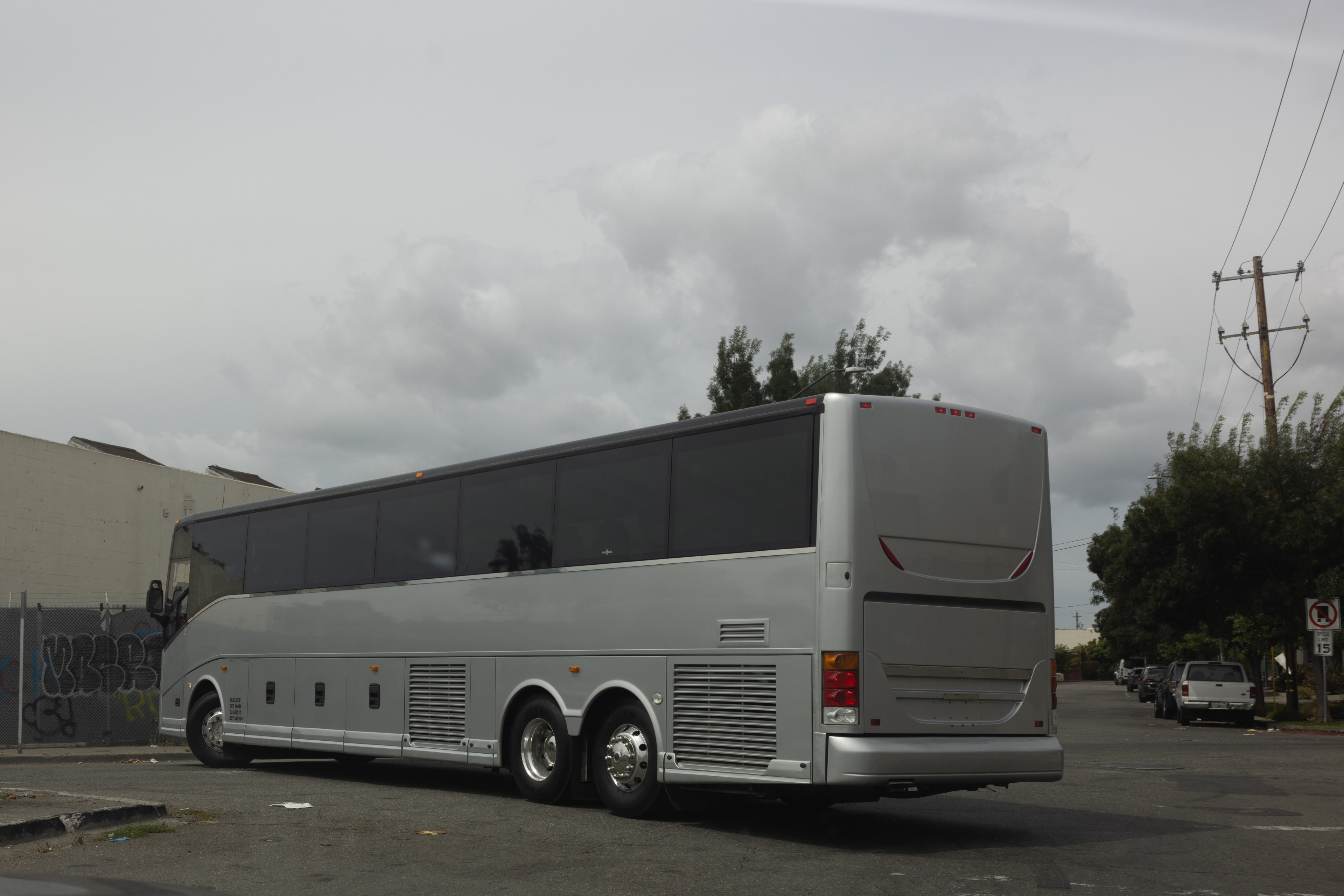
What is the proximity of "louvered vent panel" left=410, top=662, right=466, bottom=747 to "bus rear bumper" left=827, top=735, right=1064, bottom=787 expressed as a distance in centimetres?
526

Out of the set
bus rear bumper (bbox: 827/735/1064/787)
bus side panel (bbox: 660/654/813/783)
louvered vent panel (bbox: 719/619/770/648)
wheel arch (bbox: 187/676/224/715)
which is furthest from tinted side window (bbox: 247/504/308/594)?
bus rear bumper (bbox: 827/735/1064/787)

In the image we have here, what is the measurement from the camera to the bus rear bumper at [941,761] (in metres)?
9.28

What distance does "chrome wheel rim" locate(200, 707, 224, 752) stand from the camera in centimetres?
1745

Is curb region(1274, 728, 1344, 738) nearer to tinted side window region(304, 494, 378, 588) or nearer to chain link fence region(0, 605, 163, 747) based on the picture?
tinted side window region(304, 494, 378, 588)

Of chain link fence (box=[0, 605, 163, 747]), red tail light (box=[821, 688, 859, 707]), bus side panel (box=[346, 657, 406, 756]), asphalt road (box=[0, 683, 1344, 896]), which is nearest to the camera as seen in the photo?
asphalt road (box=[0, 683, 1344, 896])

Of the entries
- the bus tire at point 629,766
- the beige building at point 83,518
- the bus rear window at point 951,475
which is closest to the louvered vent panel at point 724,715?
the bus tire at point 629,766

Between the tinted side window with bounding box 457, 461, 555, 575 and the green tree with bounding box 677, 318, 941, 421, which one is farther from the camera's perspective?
the green tree with bounding box 677, 318, 941, 421

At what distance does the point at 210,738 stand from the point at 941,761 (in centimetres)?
1169

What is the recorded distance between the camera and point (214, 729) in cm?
1759

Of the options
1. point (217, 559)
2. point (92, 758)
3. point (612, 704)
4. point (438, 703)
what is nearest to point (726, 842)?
point (612, 704)

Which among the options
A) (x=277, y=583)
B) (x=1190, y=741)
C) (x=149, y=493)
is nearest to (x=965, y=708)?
(x=277, y=583)

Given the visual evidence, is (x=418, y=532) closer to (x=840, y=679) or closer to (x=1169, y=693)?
(x=840, y=679)

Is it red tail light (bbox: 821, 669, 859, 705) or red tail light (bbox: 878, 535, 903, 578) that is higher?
red tail light (bbox: 878, 535, 903, 578)

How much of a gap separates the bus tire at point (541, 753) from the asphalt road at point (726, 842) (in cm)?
24
